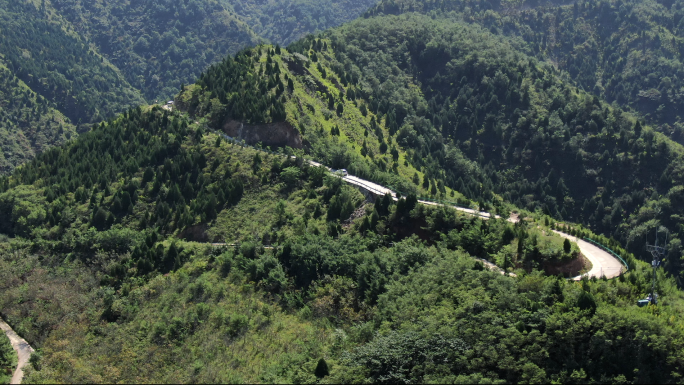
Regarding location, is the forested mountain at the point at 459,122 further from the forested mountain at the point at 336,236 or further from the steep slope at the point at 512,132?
the forested mountain at the point at 336,236

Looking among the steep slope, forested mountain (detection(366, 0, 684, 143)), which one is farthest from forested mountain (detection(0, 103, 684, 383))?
forested mountain (detection(366, 0, 684, 143))

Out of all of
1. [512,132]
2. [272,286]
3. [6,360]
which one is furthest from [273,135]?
[512,132]

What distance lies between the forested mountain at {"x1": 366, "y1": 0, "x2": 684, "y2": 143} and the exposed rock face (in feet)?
375

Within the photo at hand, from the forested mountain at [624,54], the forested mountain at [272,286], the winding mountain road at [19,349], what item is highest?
the forested mountain at [624,54]

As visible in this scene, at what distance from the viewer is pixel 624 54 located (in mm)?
187500

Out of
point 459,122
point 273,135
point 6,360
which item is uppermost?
point 459,122

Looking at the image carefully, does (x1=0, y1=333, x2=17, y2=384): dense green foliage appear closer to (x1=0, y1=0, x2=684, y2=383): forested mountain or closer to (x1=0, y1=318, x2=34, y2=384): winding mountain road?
(x1=0, y1=318, x2=34, y2=384): winding mountain road

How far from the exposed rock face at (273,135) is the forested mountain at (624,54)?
11416cm

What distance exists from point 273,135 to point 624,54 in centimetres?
14010

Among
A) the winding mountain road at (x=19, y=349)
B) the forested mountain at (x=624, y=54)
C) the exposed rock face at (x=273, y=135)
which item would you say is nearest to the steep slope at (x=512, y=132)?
the exposed rock face at (x=273, y=135)

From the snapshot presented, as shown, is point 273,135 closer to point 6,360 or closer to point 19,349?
point 19,349

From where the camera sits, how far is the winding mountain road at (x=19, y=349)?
45.6m

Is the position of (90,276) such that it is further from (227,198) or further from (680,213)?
(680,213)

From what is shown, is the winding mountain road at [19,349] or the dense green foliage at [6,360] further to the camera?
the winding mountain road at [19,349]
